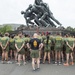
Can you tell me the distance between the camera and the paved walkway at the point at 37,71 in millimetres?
10312

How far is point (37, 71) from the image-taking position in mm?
10547

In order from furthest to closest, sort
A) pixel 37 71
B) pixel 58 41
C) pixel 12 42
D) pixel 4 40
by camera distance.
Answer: pixel 12 42 < pixel 4 40 < pixel 58 41 < pixel 37 71

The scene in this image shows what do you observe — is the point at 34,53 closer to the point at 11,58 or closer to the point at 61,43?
the point at 61,43

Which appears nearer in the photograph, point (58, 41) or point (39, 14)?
point (58, 41)

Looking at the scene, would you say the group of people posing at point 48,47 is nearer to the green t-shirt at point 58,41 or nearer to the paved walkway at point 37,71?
the green t-shirt at point 58,41

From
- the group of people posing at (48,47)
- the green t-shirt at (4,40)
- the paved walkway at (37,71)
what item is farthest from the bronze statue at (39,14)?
the paved walkway at (37,71)

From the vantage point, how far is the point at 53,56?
13.1m

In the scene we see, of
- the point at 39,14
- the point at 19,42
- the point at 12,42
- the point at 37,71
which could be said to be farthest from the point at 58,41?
the point at 39,14

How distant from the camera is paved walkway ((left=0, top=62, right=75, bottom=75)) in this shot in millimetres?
10312

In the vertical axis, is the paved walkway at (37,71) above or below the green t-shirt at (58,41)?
below

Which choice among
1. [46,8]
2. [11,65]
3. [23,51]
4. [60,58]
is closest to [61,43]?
[60,58]

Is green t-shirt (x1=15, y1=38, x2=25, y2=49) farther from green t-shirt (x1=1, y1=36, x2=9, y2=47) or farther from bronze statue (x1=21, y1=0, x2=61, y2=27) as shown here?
bronze statue (x1=21, y1=0, x2=61, y2=27)

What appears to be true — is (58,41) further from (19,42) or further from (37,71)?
(37,71)

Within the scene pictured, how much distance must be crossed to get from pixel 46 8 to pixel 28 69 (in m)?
12.2
